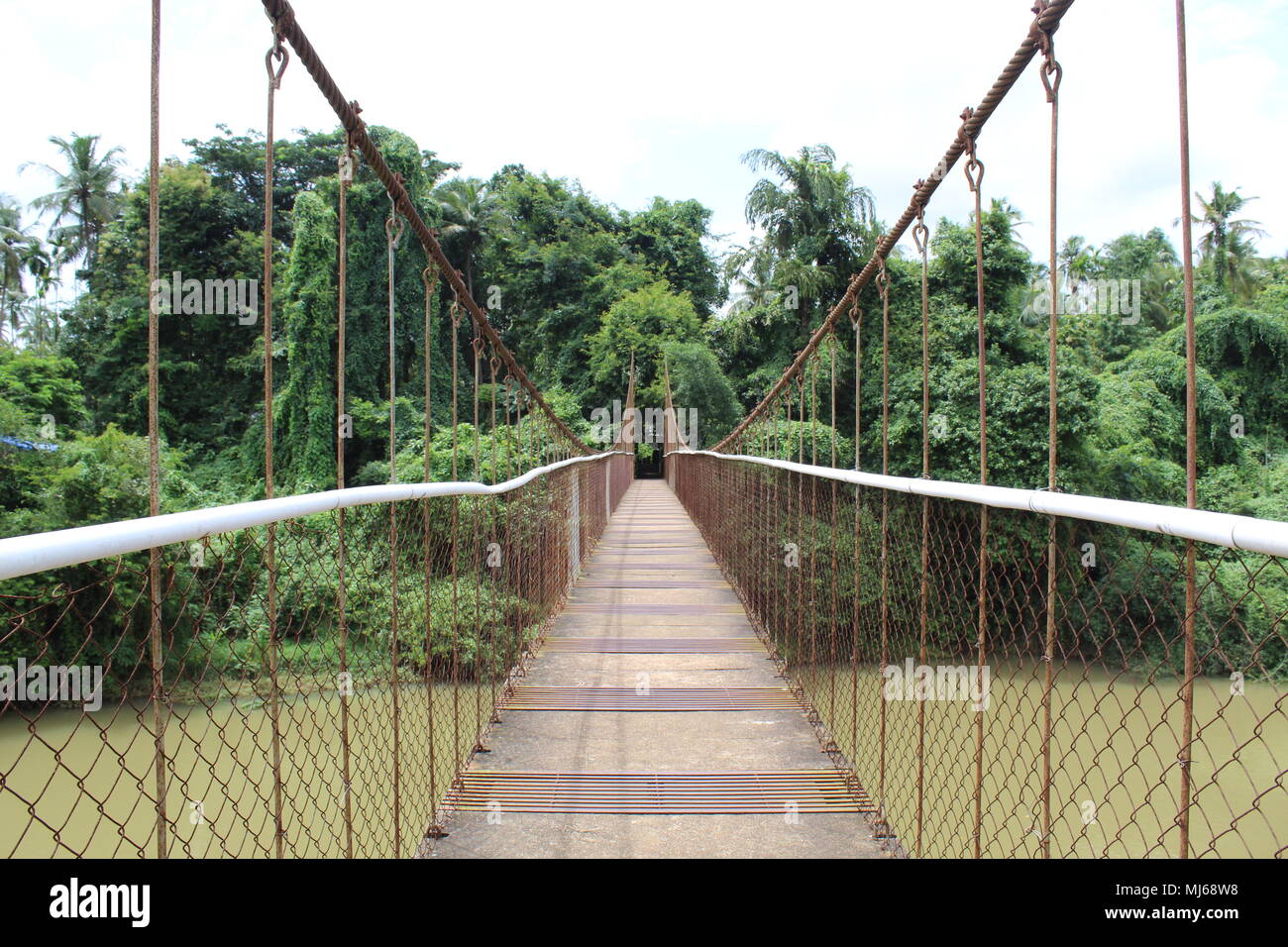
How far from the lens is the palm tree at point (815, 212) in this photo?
1563 centimetres

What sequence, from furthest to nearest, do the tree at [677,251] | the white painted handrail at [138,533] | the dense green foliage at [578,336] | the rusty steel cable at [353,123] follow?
the tree at [677,251], the dense green foliage at [578,336], the rusty steel cable at [353,123], the white painted handrail at [138,533]

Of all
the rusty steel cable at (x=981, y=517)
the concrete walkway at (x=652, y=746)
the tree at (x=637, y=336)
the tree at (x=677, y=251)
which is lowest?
the concrete walkway at (x=652, y=746)

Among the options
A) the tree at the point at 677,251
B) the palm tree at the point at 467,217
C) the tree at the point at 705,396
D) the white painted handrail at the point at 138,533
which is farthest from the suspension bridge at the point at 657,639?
the tree at the point at 677,251

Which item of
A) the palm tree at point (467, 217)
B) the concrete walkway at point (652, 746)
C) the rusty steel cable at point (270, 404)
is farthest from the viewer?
the palm tree at point (467, 217)

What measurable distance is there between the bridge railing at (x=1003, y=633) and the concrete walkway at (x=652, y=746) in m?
0.13

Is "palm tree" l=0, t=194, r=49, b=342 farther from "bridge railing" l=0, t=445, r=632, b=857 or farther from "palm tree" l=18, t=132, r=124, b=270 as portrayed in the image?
"bridge railing" l=0, t=445, r=632, b=857

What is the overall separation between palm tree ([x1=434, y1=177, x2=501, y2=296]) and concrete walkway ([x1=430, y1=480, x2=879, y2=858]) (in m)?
21.4

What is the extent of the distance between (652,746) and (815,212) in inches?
595

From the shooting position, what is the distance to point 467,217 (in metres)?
23.8

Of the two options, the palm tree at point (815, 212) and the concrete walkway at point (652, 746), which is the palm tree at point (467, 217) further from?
the concrete walkway at point (652, 746)

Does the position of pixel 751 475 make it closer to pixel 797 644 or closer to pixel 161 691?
pixel 797 644

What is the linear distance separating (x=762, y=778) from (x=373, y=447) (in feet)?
55.9

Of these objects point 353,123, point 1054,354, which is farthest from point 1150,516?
point 353,123

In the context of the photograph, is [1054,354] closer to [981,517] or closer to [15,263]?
[981,517]
